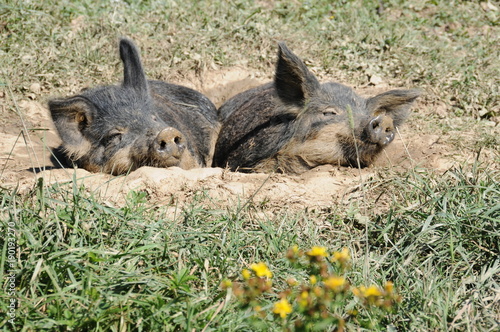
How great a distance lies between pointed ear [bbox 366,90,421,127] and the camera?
21.2ft

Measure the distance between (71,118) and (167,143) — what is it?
A: 118 centimetres

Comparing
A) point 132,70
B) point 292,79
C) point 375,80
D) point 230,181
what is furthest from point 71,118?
point 375,80

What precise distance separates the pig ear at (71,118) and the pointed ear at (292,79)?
2024 mm

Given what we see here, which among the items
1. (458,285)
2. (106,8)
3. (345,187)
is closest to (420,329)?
(458,285)

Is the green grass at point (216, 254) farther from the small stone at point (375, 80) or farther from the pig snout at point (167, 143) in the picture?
the small stone at point (375, 80)

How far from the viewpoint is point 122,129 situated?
6.07 m

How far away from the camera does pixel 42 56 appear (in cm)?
821

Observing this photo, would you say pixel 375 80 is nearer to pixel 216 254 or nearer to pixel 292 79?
pixel 292 79

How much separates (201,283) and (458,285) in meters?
1.58

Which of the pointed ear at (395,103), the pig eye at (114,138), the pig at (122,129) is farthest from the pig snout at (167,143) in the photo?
the pointed ear at (395,103)

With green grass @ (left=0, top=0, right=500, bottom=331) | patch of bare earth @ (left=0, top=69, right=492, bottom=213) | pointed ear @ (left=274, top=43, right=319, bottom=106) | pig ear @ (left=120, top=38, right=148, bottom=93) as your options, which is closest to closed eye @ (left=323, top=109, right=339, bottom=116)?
pointed ear @ (left=274, top=43, right=319, bottom=106)

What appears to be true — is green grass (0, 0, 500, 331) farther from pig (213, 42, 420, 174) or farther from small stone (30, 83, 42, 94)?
small stone (30, 83, 42, 94)

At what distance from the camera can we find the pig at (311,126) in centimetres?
601

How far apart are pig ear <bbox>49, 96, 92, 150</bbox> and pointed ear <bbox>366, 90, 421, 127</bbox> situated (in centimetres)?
304
